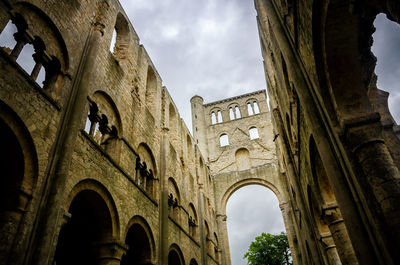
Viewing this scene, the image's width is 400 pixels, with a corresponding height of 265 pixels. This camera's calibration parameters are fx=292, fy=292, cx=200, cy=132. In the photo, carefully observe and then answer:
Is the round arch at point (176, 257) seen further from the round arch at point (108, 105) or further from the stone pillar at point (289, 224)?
the stone pillar at point (289, 224)

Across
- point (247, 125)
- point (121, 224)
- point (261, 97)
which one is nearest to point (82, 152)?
point (121, 224)

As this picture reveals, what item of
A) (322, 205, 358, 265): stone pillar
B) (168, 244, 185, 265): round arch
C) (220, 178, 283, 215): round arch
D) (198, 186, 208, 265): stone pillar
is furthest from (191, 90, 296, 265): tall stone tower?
(322, 205, 358, 265): stone pillar

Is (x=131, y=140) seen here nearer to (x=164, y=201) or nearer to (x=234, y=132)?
(x=164, y=201)

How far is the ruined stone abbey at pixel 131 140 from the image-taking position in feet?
13.7

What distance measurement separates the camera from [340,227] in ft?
22.0

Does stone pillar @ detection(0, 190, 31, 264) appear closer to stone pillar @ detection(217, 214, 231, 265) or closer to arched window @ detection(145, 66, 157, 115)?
arched window @ detection(145, 66, 157, 115)

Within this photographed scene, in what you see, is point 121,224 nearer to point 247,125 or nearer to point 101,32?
point 101,32

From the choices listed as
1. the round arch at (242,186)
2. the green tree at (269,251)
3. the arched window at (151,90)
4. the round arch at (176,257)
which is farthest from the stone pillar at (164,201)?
the green tree at (269,251)

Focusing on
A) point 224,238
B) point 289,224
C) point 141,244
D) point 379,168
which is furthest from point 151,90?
point 289,224

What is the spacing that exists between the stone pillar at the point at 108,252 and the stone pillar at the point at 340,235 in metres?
5.17

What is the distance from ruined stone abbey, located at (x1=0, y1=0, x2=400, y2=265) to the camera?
165 inches

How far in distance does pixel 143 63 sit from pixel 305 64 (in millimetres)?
8854

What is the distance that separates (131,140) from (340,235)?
6.83 m

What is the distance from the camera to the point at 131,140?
10.0 metres
